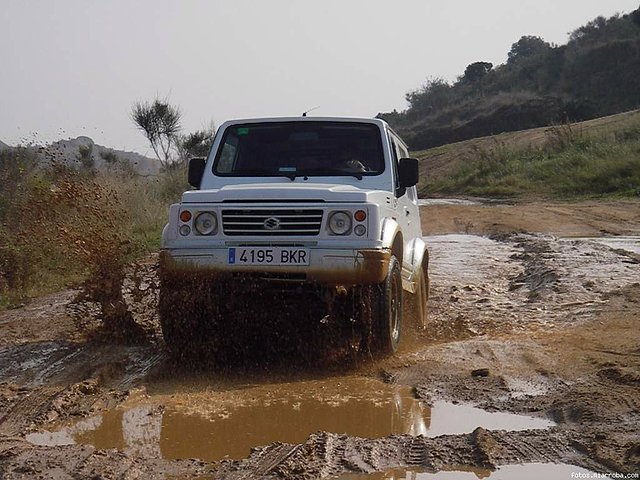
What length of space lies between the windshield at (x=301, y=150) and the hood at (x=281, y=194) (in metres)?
0.92

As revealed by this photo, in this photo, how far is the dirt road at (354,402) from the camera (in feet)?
13.1

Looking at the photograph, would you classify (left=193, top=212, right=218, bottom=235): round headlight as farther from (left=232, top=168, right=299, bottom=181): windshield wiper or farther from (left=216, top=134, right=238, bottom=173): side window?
(left=216, top=134, right=238, bottom=173): side window

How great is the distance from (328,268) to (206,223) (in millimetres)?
948

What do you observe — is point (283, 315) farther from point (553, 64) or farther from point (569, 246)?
point (553, 64)

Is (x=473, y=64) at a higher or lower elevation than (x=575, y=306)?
higher

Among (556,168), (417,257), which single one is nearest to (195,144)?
(556,168)

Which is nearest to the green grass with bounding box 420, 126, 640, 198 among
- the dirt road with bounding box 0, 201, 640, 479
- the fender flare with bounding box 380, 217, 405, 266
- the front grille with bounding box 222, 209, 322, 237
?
the dirt road with bounding box 0, 201, 640, 479

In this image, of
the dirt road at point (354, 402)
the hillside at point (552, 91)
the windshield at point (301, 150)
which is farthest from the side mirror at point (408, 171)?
the hillside at point (552, 91)

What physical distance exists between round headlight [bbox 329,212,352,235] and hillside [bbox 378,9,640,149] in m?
42.6

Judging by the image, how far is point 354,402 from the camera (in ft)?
17.4

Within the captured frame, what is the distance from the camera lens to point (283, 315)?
6.38 metres

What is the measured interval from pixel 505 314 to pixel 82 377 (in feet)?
14.1

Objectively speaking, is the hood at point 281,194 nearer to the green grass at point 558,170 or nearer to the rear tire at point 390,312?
the rear tire at point 390,312

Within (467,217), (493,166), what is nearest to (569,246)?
(467,217)
